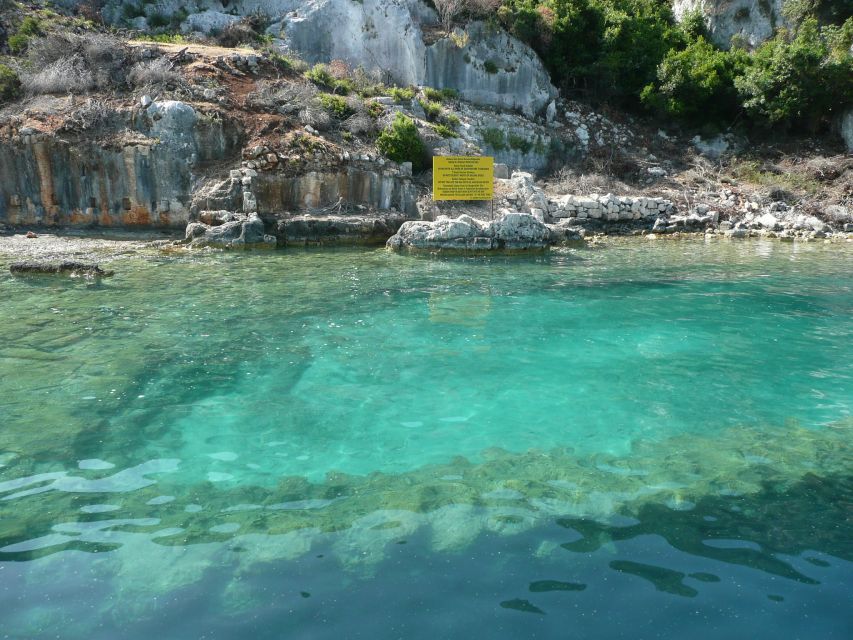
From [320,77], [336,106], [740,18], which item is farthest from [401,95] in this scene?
[740,18]

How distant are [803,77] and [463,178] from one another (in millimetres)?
18265

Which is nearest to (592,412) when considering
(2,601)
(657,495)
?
(657,495)

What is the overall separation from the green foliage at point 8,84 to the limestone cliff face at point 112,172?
9.21ft

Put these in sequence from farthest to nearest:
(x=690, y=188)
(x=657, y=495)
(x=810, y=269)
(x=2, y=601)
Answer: (x=690, y=188), (x=810, y=269), (x=657, y=495), (x=2, y=601)

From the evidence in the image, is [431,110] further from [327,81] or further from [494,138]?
[327,81]

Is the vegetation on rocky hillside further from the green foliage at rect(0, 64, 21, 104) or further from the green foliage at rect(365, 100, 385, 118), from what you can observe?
Result: the green foliage at rect(0, 64, 21, 104)

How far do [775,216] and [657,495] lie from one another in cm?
2058

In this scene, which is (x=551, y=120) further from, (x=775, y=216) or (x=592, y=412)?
(x=592, y=412)

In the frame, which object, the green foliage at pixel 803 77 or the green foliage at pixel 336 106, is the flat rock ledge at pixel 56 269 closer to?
the green foliage at pixel 336 106

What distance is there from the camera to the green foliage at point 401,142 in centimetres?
1902

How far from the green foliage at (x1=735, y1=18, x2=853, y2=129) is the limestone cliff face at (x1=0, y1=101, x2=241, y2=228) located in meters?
23.3

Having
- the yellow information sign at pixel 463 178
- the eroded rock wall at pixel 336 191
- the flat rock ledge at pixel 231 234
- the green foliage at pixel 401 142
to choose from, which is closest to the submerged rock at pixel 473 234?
the yellow information sign at pixel 463 178

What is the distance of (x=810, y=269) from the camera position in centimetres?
1391

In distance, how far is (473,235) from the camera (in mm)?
15602
